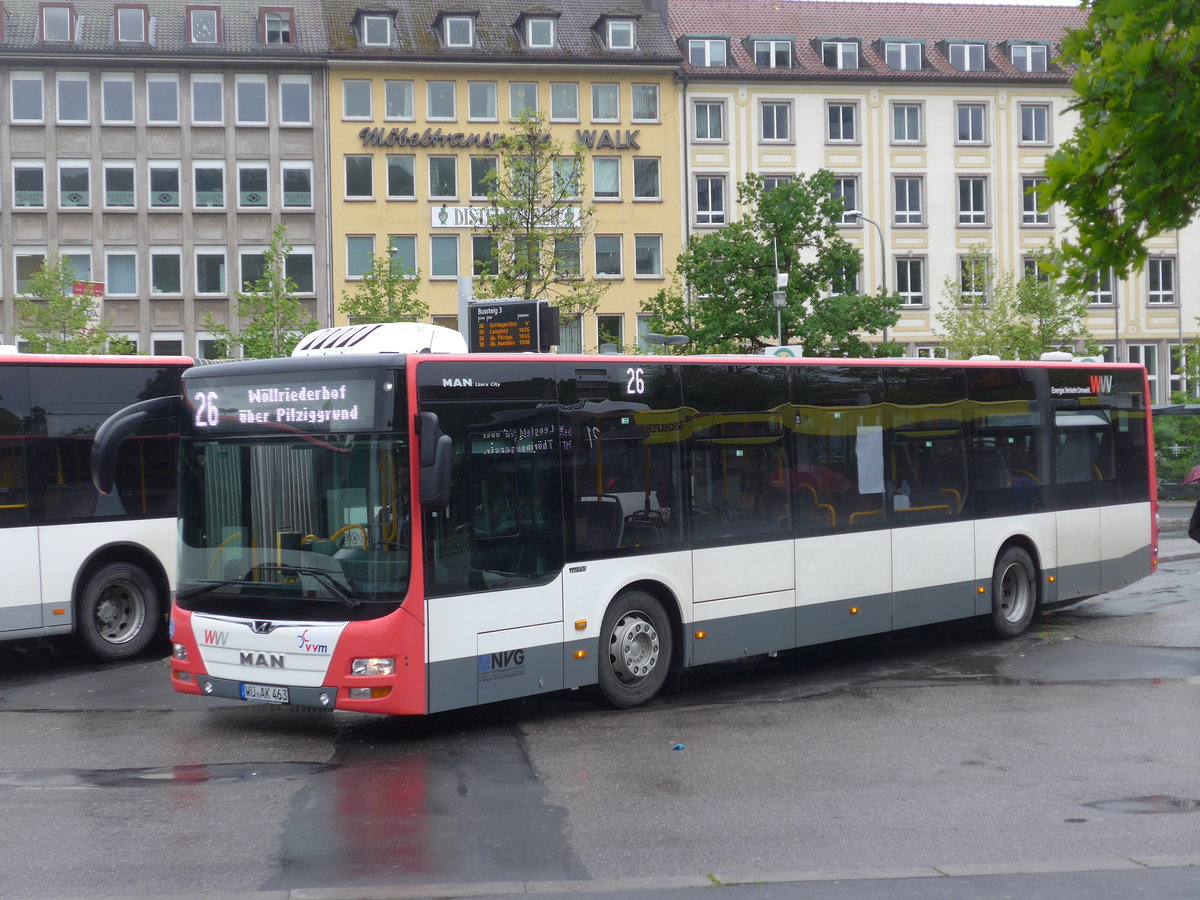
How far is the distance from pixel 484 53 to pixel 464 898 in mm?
53699

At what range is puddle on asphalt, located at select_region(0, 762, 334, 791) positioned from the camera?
898 centimetres

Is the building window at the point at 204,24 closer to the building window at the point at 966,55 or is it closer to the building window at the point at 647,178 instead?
the building window at the point at 647,178

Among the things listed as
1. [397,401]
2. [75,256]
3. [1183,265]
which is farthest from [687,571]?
[1183,265]

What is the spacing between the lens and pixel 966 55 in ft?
204

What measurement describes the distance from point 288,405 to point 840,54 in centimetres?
5443

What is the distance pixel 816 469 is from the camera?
42.8ft

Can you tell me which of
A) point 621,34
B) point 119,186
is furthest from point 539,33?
point 119,186

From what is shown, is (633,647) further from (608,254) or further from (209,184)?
(608,254)

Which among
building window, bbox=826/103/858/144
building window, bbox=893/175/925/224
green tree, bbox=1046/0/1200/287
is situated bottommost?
green tree, bbox=1046/0/1200/287

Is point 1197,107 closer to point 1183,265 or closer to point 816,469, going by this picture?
point 816,469

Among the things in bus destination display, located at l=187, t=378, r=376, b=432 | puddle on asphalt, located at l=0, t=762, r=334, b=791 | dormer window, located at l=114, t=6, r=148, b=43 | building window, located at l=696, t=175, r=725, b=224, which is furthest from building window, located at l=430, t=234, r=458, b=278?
puddle on asphalt, located at l=0, t=762, r=334, b=791

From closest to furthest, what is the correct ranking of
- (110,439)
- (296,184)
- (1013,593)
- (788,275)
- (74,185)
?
(110,439) < (1013,593) < (788,275) < (74,185) < (296,184)

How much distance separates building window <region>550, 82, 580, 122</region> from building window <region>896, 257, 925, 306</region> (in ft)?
46.5

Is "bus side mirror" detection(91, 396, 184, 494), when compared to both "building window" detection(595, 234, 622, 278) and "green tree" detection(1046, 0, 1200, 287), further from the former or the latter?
"building window" detection(595, 234, 622, 278)
